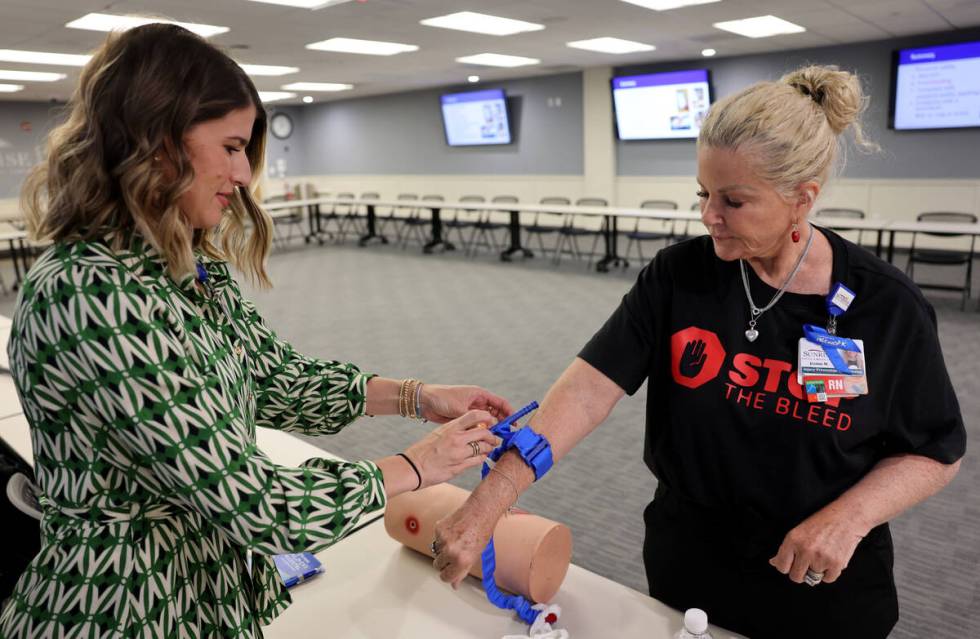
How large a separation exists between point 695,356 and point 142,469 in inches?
38.2

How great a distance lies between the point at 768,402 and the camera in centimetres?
129

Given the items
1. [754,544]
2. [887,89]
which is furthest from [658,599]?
[887,89]

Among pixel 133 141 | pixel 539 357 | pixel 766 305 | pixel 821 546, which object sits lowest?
pixel 539 357

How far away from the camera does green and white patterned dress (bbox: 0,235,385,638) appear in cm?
89

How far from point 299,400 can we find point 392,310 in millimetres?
6003

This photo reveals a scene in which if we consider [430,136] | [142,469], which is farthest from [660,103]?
[142,469]

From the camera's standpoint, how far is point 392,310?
7391mm

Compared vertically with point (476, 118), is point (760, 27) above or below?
above

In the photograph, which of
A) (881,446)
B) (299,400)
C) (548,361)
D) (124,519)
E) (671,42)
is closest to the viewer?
(124,519)

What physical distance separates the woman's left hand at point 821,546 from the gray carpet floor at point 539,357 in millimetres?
1600

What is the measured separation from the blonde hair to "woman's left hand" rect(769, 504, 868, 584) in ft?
1.89

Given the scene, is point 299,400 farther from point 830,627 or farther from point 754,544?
point 830,627

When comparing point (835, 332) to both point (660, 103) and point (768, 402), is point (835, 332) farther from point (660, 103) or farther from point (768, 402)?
point (660, 103)

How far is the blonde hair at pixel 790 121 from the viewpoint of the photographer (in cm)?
121
